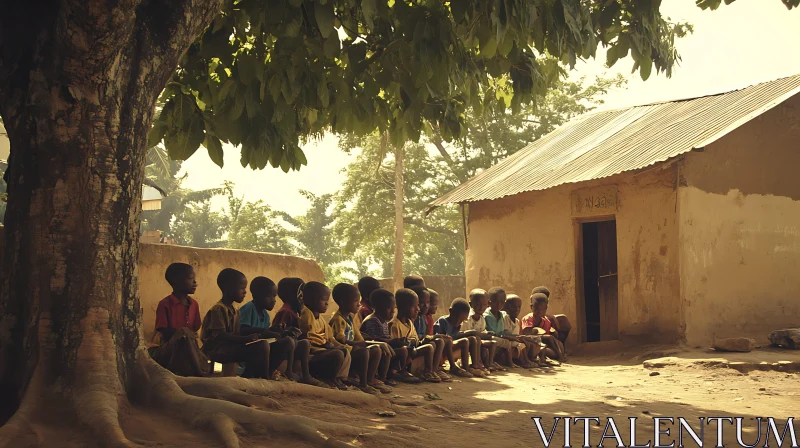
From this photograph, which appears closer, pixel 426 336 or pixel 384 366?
pixel 384 366

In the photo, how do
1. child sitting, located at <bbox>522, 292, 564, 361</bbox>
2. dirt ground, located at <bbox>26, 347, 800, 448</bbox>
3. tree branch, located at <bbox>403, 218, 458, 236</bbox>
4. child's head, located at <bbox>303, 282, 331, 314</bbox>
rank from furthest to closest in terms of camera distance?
tree branch, located at <bbox>403, 218, 458, 236</bbox> → child sitting, located at <bbox>522, 292, 564, 361</bbox> → child's head, located at <bbox>303, 282, 331, 314</bbox> → dirt ground, located at <bbox>26, 347, 800, 448</bbox>

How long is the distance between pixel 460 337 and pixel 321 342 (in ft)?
8.24

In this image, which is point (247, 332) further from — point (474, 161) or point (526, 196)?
point (474, 161)

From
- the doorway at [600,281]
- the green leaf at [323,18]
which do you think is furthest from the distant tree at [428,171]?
the green leaf at [323,18]

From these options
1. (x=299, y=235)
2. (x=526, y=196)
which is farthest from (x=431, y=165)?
(x=299, y=235)

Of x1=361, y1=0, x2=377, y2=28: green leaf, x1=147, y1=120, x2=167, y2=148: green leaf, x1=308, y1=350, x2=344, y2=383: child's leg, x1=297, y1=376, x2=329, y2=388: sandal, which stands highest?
x1=361, y1=0, x2=377, y2=28: green leaf

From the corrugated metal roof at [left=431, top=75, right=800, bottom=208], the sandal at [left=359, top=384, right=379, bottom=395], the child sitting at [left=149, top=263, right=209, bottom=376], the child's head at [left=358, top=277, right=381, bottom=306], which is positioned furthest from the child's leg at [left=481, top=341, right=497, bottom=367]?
the child sitting at [left=149, top=263, right=209, bottom=376]

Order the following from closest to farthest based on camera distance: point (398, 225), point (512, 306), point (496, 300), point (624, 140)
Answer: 1. point (496, 300)
2. point (512, 306)
3. point (624, 140)
4. point (398, 225)

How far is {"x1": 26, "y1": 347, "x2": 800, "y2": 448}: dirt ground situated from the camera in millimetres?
4102

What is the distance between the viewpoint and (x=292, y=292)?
22.4ft

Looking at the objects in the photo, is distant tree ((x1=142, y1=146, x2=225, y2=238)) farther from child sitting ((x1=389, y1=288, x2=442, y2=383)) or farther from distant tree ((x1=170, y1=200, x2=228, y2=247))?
child sitting ((x1=389, y1=288, x2=442, y2=383))

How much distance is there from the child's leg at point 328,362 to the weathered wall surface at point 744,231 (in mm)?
5864

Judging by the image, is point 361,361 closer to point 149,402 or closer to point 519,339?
point 149,402

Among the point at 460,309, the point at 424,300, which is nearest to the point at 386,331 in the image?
the point at 424,300
